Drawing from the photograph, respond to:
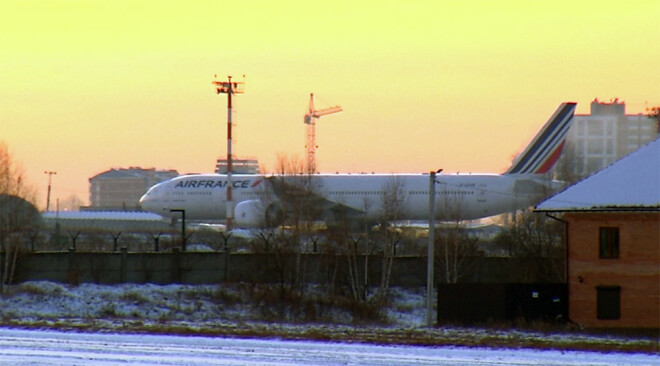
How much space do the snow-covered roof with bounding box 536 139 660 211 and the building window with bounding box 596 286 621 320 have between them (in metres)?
2.27

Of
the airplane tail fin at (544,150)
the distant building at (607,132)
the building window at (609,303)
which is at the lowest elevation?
the building window at (609,303)

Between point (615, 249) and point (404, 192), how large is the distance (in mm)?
29993

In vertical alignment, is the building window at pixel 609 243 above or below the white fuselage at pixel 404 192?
below

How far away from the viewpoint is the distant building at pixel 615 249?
3200cm

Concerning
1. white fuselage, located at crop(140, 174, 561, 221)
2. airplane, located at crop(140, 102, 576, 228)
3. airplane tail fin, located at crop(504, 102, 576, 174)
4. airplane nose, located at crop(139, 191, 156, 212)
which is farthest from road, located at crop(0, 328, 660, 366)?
airplane nose, located at crop(139, 191, 156, 212)

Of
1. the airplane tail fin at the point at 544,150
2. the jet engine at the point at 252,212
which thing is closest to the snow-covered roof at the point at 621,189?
the jet engine at the point at 252,212

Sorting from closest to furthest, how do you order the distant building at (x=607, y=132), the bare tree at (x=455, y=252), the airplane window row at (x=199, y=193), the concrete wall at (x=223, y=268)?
the concrete wall at (x=223, y=268) < the bare tree at (x=455, y=252) < the airplane window row at (x=199, y=193) < the distant building at (x=607, y=132)

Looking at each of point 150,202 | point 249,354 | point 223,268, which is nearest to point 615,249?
point 223,268

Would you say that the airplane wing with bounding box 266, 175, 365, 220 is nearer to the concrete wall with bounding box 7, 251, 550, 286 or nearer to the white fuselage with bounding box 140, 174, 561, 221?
the concrete wall with bounding box 7, 251, 550, 286

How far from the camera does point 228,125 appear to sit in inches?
2415

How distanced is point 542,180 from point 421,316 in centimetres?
2735

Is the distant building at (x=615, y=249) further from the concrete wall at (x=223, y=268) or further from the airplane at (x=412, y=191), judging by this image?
the airplane at (x=412, y=191)

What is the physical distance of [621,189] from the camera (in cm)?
3309

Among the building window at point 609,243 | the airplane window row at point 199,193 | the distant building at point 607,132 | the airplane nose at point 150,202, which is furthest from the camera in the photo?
the distant building at point 607,132
